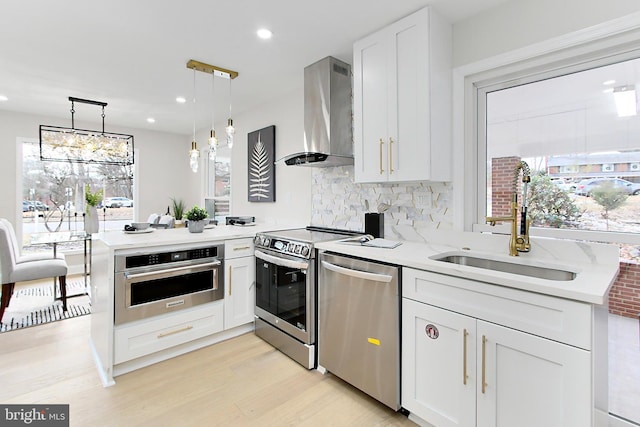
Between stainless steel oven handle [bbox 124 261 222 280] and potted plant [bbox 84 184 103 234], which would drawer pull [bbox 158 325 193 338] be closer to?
stainless steel oven handle [bbox 124 261 222 280]

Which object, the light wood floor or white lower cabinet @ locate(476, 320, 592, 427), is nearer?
white lower cabinet @ locate(476, 320, 592, 427)

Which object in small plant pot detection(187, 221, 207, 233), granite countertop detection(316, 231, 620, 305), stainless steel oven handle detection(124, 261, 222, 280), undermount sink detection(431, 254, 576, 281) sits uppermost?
small plant pot detection(187, 221, 207, 233)

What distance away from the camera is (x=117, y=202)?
5559 millimetres

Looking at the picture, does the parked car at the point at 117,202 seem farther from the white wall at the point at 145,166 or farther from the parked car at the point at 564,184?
the parked car at the point at 564,184

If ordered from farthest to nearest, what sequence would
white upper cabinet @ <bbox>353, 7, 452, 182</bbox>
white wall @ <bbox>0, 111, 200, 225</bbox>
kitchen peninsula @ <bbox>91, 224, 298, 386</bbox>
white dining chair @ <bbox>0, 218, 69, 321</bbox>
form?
1. white wall @ <bbox>0, 111, 200, 225</bbox>
2. white dining chair @ <bbox>0, 218, 69, 321</bbox>
3. kitchen peninsula @ <bbox>91, 224, 298, 386</bbox>
4. white upper cabinet @ <bbox>353, 7, 452, 182</bbox>

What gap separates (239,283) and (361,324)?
134 cm

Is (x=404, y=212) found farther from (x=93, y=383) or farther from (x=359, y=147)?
(x=93, y=383)

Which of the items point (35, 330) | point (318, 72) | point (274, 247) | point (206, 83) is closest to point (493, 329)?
point (274, 247)

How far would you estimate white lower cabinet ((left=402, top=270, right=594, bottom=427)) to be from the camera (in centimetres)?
120

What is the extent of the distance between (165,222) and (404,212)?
135 inches

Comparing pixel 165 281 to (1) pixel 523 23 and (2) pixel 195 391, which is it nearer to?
(2) pixel 195 391

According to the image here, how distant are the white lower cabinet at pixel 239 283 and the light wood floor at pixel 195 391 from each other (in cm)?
28

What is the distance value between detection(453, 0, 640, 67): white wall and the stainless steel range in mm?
1668

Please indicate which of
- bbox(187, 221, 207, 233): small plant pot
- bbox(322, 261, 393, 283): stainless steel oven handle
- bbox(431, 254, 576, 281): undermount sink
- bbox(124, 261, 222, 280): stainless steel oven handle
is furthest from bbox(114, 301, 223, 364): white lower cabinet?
bbox(431, 254, 576, 281): undermount sink
